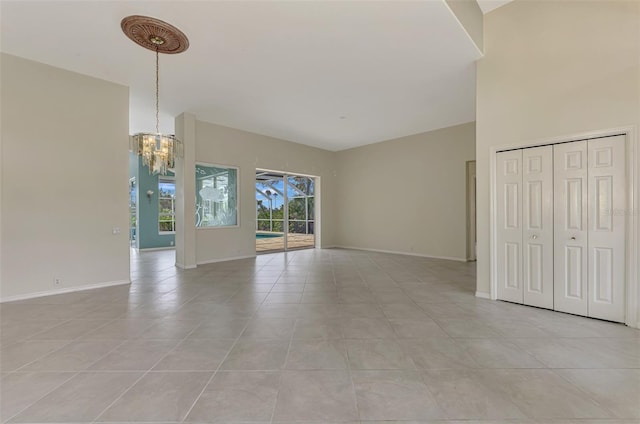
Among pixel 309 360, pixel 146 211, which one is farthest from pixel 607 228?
pixel 146 211

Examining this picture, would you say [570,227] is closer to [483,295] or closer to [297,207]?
[483,295]

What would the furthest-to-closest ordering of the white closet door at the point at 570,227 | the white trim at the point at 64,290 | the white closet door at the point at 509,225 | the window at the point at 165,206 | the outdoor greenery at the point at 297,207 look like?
the window at the point at 165,206
the outdoor greenery at the point at 297,207
the white trim at the point at 64,290
the white closet door at the point at 509,225
the white closet door at the point at 570,227

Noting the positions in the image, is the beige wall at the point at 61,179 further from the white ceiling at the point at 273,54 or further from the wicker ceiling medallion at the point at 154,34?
the wicker ceiling medallion at the point at 154,34

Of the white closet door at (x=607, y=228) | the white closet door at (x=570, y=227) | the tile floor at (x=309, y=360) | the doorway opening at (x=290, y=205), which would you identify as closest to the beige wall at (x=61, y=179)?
the tile floor at (x=309, y=360)

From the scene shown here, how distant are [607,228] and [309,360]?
3516mm

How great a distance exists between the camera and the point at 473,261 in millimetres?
6762

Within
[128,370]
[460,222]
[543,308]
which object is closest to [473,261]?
[460,222]

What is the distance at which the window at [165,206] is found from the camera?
31.5 feet

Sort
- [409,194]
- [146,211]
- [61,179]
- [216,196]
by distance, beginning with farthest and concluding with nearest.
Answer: [146,211] < [409,194] < [216,196] < [61,179]

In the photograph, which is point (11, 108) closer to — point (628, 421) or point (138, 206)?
point (138, 206)

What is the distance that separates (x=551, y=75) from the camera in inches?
131

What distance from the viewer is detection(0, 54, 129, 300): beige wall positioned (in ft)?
12.5

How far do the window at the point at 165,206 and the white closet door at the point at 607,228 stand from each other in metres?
10.5

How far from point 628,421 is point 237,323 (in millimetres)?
3083
